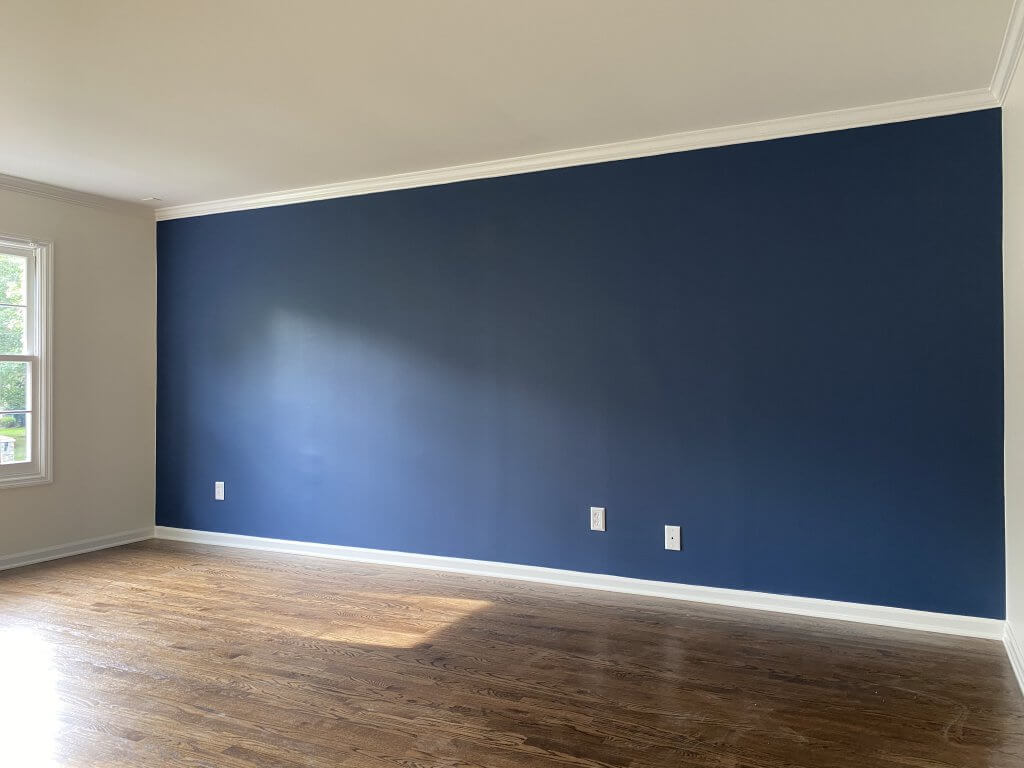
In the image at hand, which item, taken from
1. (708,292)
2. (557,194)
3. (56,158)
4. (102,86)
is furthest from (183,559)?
(708,292)

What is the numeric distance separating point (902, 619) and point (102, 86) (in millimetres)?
4245

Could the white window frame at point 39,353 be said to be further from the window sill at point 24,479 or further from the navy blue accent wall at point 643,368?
the navy blue accent wall at point 643,368

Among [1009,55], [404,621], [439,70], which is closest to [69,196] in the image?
[439,70]

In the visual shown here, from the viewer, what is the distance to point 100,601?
391 cm

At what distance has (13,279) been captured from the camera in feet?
15.6

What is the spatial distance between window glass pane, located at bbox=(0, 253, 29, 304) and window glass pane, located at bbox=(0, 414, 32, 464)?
0.74 metres

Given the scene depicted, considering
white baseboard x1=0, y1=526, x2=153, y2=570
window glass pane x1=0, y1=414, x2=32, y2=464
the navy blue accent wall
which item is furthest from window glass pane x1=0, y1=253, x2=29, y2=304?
white baseboard x1=0, y1=526, x2=153, y2=570

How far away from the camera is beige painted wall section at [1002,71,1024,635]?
2.81 meters

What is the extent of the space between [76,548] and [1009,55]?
5.80 meters

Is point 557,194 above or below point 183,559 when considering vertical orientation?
above

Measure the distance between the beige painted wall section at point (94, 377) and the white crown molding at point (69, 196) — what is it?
0.03 m

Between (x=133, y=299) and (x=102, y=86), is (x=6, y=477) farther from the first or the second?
(x=102, y=86)

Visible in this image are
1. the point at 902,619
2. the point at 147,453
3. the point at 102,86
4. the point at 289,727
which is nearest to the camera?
the point at 289,727

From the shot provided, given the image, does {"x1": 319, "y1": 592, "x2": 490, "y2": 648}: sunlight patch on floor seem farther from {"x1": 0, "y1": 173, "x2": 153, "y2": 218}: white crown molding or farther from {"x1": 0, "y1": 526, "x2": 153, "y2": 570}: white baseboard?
{"x1": 0, "y1": 173, "x2": 153, "y2": 218}: white crown molding
